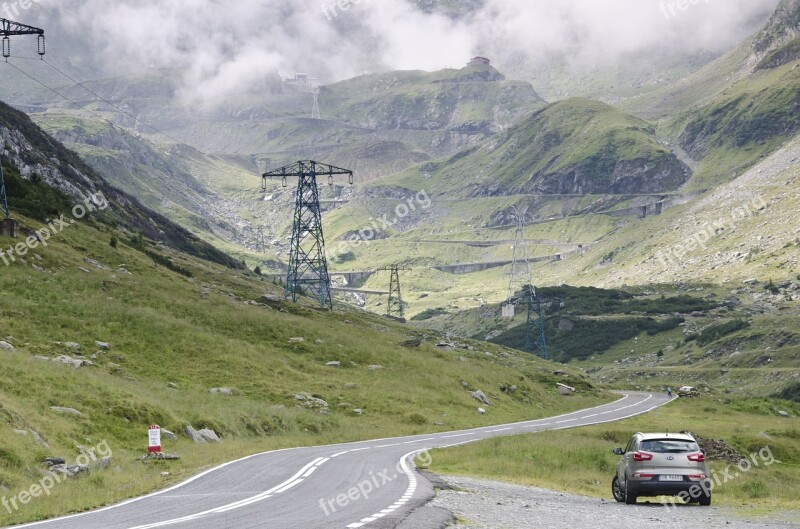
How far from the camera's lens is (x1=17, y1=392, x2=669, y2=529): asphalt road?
61.4 feet

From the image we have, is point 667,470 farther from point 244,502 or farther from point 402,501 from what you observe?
point 244,502

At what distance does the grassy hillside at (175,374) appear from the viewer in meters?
32.6

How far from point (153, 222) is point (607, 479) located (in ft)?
411

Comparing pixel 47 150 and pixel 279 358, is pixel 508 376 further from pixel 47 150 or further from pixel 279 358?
pixel 47 150

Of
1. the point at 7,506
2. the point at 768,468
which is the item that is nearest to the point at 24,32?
the point at 7,506

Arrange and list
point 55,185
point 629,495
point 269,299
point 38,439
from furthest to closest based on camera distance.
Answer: point 55,185 < point 269,299 < point 38,439 < point 629,495

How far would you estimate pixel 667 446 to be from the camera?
25891 mm

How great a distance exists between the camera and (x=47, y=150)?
125 meters

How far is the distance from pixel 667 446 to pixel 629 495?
1.86m

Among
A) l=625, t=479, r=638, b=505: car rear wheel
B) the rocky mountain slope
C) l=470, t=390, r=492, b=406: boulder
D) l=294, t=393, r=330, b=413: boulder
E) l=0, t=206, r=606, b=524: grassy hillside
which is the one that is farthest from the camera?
the rocky mountain slope

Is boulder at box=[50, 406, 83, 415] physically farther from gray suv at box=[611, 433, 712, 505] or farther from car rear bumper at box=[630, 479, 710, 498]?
car rear bumper at box=[630, 479, 710, 498]

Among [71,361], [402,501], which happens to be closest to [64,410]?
[71,361]

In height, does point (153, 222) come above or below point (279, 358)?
above

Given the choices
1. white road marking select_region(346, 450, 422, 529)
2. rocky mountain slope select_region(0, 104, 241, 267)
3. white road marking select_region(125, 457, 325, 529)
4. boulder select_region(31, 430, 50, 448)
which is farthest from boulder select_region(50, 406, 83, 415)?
rocky mountain slope select_region(0, 104, 241, 267)
